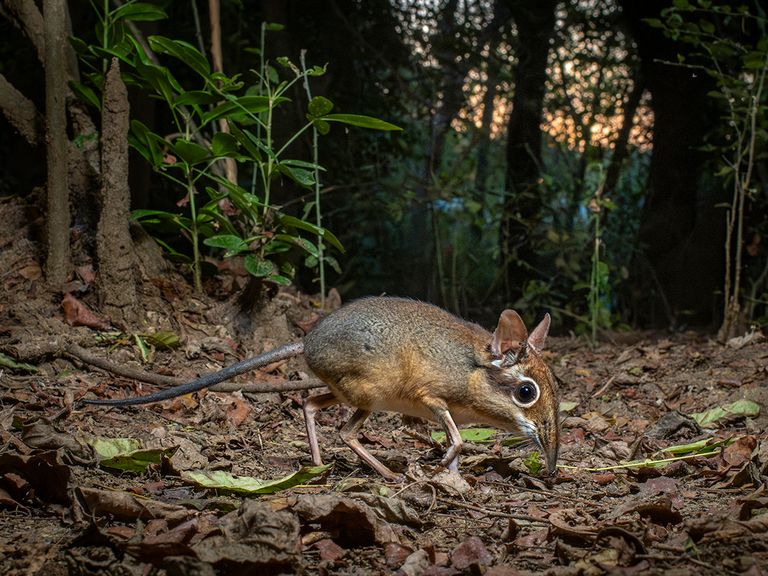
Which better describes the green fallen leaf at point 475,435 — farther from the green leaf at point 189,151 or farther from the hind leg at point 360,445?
the green leaf at point 189,151

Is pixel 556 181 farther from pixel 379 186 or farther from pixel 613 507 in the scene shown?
pixel 613 507

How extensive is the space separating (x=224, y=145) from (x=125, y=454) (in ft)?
7.35

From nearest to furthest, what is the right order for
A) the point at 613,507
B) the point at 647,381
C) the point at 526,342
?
the point at 613,507 → the point at 526,342 → the point at 647,381

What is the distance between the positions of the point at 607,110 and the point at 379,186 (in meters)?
3.01

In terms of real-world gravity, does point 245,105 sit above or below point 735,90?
below

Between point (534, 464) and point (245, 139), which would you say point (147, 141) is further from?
point (534, 464)

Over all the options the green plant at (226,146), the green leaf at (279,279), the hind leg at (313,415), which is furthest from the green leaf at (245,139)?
the hind leg at (313,415)

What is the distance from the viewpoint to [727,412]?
5043 mm

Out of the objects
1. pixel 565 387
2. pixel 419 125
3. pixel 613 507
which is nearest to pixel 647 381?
pixel 565 387

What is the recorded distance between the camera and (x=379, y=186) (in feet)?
31.9

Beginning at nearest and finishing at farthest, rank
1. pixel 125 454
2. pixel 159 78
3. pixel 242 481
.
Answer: pixel 242 481 < pixel 125 454 < pixel 159 78

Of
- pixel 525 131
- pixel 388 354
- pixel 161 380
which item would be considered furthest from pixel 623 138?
pixel 161 380

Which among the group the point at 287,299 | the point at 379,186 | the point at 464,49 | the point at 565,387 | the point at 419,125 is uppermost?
the point at 464,49

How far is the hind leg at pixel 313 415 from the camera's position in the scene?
4.14m
